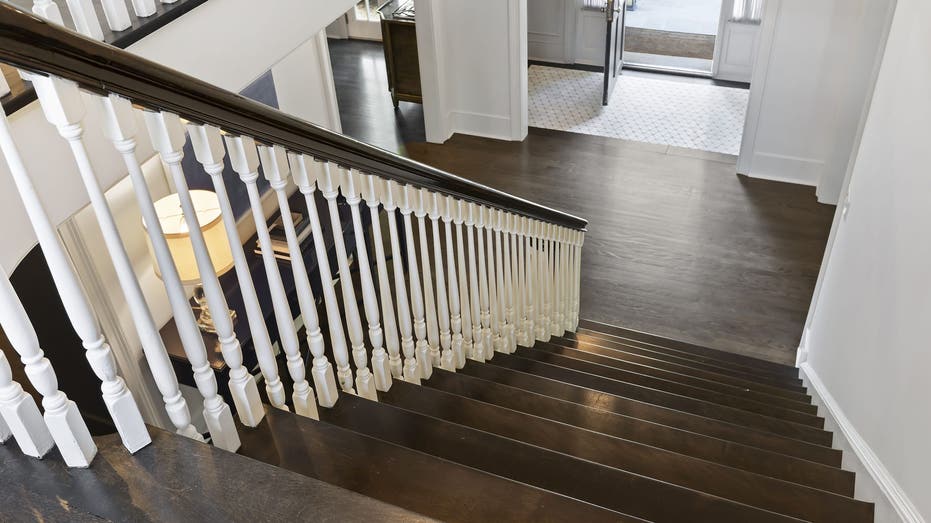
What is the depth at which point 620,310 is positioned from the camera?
5.39 m

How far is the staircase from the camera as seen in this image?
48.3 inches

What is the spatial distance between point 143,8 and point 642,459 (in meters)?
2.11

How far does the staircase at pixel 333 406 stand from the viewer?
4.03ft

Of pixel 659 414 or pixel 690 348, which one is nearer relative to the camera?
pixel 659 414

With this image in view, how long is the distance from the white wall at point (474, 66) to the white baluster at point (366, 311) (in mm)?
5224

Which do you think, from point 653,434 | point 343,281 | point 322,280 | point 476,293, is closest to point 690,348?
point 653,434

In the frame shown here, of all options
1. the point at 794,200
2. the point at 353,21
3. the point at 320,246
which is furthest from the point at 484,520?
the point at 353,21

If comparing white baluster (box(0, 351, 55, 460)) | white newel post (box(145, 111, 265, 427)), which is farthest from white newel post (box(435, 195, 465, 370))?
white baluster (box(0, 351, 55, 460))

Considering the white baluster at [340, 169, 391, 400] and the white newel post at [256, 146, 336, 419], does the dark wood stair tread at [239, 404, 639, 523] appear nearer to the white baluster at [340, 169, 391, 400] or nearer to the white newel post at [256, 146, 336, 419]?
the white newel post at [256, 146, 336, 419]

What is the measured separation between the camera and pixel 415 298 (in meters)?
2.41

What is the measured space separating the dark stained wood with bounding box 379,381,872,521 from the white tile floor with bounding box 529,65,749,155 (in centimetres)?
526

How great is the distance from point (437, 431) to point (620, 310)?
351 centimetres

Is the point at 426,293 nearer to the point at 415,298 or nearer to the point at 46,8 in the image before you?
the point at 415,298

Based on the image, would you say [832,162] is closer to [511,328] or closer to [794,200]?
[794,200]
